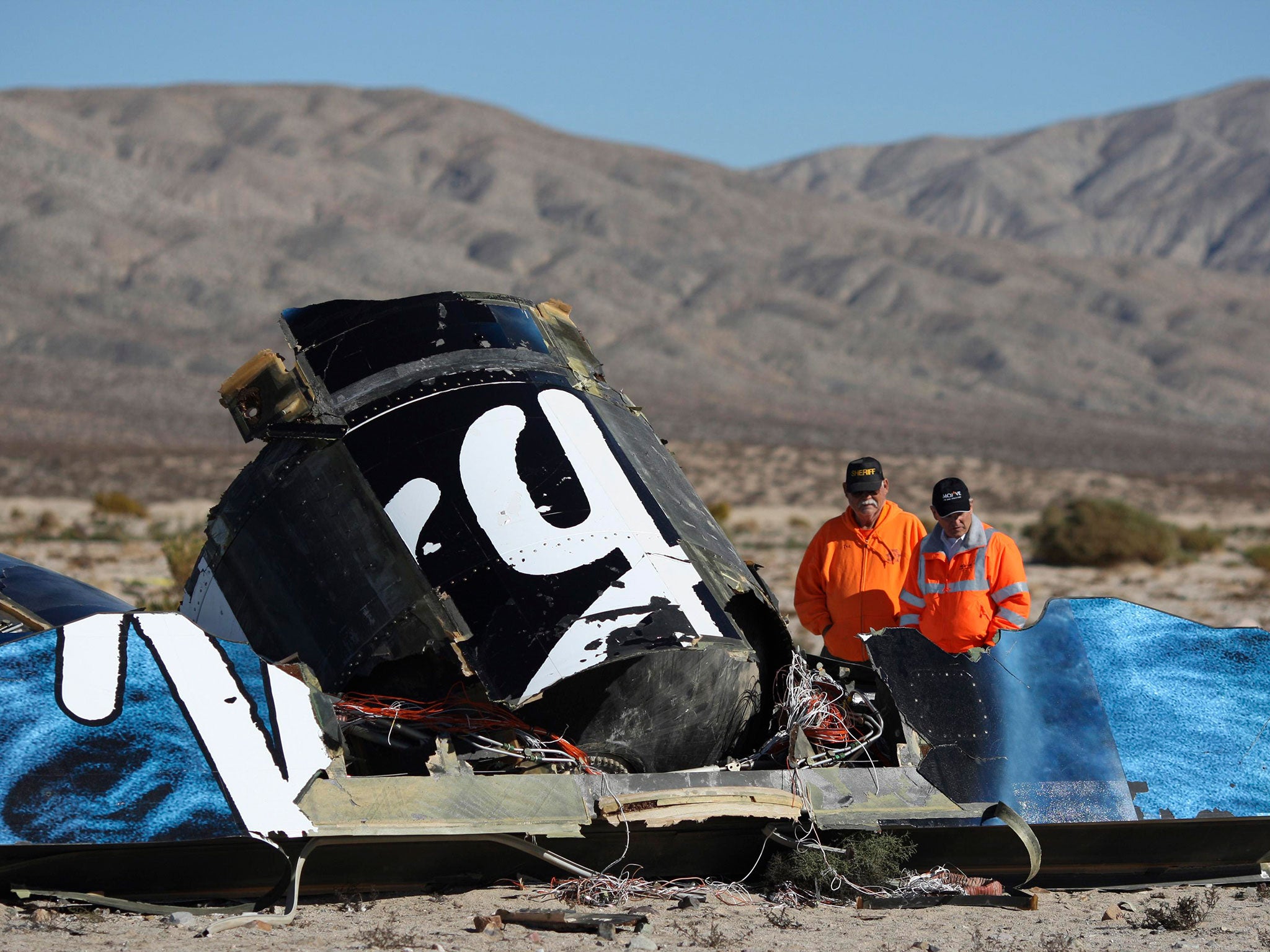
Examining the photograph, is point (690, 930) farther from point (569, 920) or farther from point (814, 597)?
point (814, 597)

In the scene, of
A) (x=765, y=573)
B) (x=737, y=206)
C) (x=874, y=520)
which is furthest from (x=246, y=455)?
(x=737, y=206)

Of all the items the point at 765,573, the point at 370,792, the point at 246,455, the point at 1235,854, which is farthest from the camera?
the point at 246,455

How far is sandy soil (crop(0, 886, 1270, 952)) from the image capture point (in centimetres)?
571

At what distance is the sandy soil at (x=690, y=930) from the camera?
5.71m

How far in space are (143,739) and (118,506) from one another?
28.3m

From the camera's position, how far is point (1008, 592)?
7.65 metres

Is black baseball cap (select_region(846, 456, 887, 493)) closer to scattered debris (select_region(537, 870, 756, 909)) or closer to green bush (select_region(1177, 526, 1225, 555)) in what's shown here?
scattered debris (select_region(537, 870, 756, 909))

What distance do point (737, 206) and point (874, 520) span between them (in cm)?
13598

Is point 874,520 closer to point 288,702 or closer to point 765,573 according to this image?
point 288,702

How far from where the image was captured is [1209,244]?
18812 centimetres

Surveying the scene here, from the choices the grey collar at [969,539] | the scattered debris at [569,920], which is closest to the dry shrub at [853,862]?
the scattered debris at [569,920]

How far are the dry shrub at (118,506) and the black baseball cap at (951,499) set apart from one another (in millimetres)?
27493

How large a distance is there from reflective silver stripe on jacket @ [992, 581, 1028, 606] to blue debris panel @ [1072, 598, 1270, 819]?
27cm

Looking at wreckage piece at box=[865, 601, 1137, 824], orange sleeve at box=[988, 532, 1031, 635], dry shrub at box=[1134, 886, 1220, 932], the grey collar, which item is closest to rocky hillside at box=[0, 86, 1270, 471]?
the grey collar
